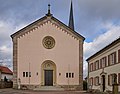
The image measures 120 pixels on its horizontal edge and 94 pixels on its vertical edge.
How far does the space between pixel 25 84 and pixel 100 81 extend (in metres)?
13.5

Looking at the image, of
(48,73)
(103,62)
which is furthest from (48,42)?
(103,62)

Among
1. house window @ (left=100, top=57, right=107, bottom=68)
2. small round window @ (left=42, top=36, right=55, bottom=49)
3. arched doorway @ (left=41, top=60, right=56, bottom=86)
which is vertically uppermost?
small round window @ (left=42, top=36, right=55, bottom=49)

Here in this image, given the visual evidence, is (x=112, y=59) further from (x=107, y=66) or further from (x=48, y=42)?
(x=48, y=42)

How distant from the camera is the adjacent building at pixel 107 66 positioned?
1316 inches

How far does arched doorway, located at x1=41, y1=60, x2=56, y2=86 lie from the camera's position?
167 ft

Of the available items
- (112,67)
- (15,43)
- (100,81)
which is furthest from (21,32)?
(112,67)

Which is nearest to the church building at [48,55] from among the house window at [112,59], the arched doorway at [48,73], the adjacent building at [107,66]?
the arched doorway at [48,73]

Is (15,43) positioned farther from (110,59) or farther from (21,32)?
(110,59)

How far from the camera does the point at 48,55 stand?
5050 cm

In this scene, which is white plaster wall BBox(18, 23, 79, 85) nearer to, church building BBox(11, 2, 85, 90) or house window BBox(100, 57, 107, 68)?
church building BBox(11, 2, 85, 90)

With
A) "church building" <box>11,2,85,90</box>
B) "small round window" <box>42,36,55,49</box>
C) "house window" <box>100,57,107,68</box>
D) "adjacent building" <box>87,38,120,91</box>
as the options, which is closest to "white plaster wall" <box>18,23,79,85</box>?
"church building" <box>11,2,85,90</box>

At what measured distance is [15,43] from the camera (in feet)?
164

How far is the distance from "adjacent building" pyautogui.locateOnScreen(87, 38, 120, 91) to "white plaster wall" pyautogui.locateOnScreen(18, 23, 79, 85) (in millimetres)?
4079

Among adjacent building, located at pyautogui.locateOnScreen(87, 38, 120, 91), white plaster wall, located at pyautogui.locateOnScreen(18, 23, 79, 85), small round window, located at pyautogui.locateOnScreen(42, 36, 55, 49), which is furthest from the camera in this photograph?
small round window, located at pyautogui.locateOnScreen(42, 36, 55, 49)
